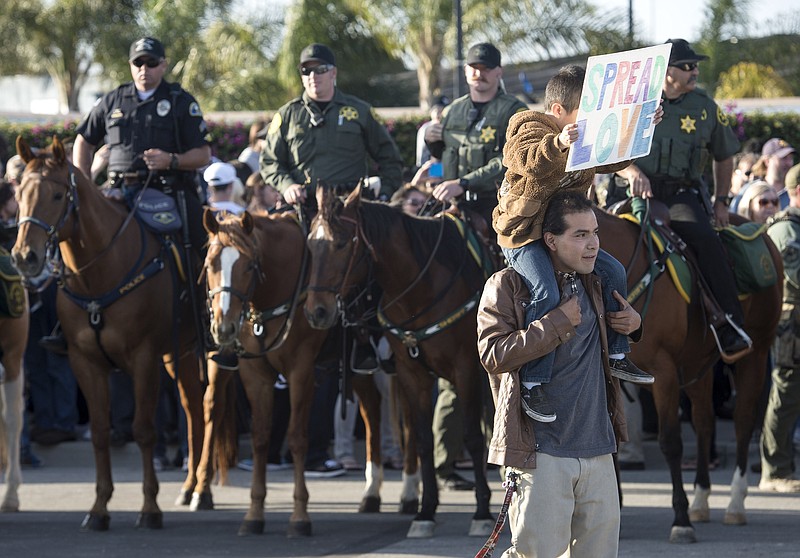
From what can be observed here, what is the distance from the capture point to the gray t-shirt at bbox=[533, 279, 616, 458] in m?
5.48

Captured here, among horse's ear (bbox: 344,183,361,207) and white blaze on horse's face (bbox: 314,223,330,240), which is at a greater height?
horse's ear (bbox: 344,183,361,207)

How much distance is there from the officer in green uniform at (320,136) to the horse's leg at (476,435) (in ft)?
5.95

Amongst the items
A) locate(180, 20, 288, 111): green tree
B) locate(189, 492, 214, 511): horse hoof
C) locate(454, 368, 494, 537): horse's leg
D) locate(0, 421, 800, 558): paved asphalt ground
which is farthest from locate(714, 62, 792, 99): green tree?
locate(454, 368, 494, 537): horse's leg

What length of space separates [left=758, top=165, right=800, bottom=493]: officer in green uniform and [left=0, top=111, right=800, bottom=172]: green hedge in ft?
22.1

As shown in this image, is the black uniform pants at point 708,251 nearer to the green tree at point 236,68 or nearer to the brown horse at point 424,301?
the brown horse at point 424,301

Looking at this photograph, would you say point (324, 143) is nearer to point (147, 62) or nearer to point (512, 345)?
point (147, 62)

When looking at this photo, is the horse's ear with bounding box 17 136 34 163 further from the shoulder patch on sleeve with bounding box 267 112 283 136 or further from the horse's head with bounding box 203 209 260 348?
the shoulder patch on sleeve with bounding box 267 112 283 136

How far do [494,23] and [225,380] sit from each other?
1924 cm

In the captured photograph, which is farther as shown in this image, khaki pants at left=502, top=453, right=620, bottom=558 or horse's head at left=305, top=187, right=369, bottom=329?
horse's head at left=305, top=187, right=369, bottom=329

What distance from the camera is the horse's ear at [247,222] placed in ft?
30.5

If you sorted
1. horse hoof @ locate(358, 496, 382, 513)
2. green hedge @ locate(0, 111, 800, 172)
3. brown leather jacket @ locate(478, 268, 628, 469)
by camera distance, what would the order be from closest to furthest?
brown leather jacket @ locate(478, 268, 628, 469) → horse hoof @ locate(358, 496, 382, 513) → green hedge @ locate(0, 111, 800, 172)

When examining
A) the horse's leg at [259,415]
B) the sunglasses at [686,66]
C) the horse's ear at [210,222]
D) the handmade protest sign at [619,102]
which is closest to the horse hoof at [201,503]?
the horse's leg at [259,415]

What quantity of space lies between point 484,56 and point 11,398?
14.3ft

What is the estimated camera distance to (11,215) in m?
12.1
